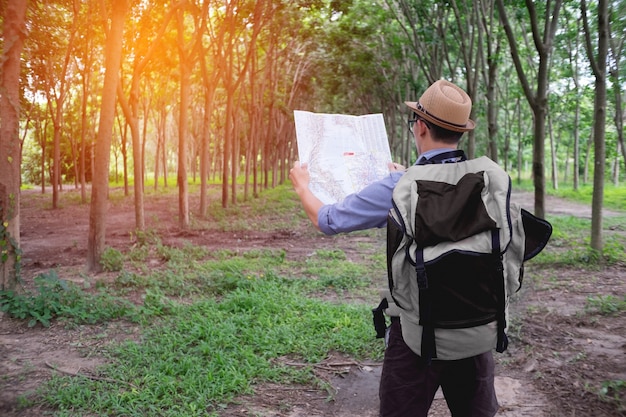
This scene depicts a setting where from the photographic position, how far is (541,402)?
4016 mm

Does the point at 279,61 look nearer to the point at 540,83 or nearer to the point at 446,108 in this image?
the point at 540,83

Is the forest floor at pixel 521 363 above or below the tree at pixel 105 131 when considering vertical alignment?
below

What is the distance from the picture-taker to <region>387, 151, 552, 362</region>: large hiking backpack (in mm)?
1819

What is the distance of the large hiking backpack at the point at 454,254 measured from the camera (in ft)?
5.97

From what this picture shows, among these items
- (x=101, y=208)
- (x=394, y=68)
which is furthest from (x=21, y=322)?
(x=394, y=68)

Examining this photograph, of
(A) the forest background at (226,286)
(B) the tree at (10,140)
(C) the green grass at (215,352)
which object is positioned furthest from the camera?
(B) the tree at (10,140)

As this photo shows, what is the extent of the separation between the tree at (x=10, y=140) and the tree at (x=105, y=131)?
1914mm

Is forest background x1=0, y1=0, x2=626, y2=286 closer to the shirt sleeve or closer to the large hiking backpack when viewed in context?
the shirt sleeve

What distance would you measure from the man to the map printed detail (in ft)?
0.85

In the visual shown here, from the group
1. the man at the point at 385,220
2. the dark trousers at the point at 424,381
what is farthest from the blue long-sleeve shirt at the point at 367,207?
the dark trousers at the point at 424,381

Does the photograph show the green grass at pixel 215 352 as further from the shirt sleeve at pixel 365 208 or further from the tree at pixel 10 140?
the shirt sleeve at pixel 365 208

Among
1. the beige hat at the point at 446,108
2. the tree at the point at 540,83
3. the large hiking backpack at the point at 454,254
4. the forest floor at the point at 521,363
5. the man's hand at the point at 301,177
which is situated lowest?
the forest floor at the point at 521,363

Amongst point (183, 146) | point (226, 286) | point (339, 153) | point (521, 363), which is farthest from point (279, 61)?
point (339, 153)

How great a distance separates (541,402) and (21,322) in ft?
16.7
